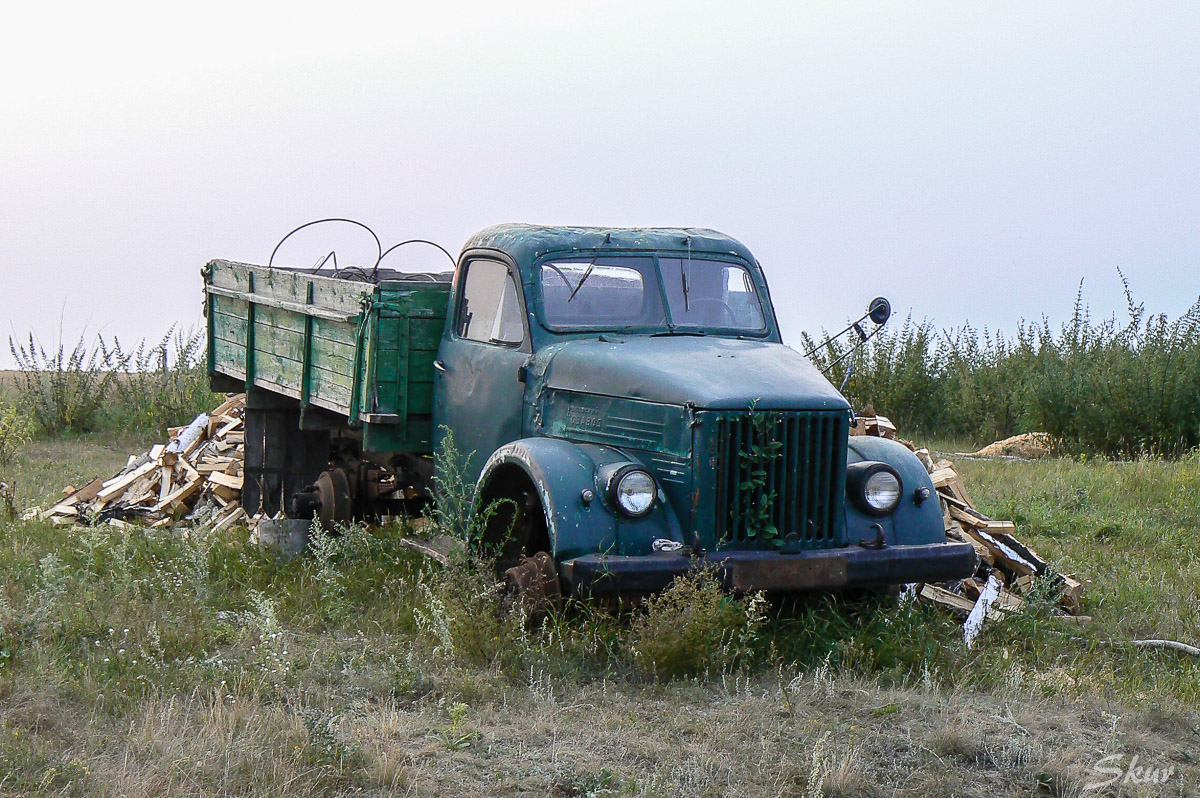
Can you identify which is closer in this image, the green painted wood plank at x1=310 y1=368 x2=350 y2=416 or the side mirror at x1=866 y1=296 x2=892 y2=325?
the side mirror at x1=866 y1=296 x2=892 y2=325

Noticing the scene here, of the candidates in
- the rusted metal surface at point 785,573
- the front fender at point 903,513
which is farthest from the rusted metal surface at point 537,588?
the front fender at point 903,513

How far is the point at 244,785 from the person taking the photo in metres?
4.42

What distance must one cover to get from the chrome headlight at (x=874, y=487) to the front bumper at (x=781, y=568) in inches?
12.0

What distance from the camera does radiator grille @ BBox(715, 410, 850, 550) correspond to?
6047 millimetres

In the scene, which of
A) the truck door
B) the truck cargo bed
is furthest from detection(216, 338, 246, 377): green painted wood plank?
the truck door

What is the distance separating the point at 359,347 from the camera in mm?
7875

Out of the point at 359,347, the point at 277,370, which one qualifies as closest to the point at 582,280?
the point at 359,347

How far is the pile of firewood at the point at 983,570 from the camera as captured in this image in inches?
292

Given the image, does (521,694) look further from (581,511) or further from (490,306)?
(490,306)

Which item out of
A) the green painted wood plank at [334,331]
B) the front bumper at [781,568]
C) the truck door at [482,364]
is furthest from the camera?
the green painted wood plank at [334,331]

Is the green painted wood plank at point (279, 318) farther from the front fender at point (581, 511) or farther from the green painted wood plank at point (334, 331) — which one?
the front fender at point (581, 511)

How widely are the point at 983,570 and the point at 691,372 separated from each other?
3103 mm

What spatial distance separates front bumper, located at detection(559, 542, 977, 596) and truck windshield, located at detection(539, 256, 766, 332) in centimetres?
180

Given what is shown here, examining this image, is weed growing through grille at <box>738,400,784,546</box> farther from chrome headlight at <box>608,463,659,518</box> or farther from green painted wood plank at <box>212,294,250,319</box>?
green painted wood plank at <box>212,294,250,319</box>
